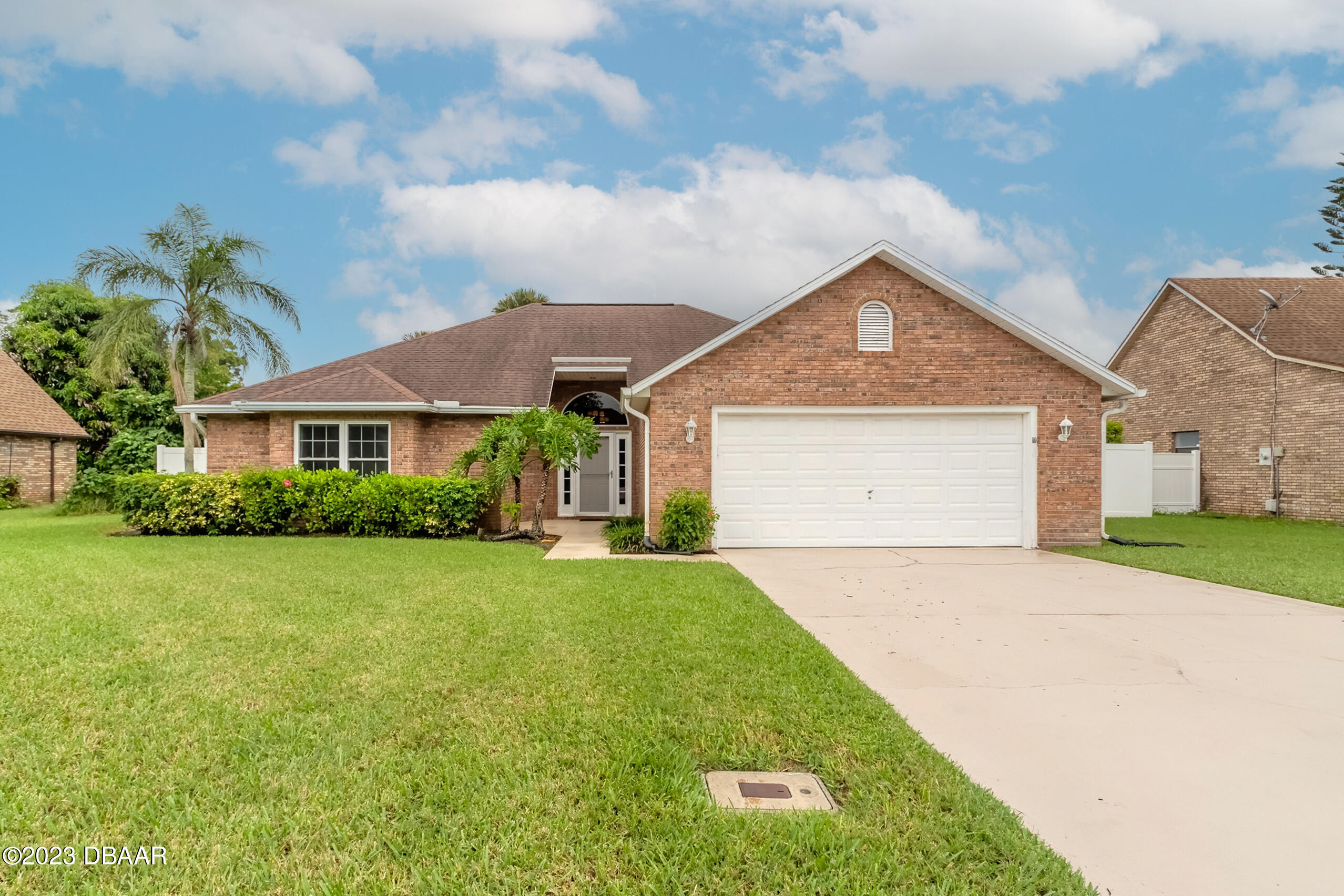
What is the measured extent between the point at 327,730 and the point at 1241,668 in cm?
637

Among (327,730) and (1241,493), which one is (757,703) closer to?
(327,730)

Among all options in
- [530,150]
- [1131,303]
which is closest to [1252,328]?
[1131,303]

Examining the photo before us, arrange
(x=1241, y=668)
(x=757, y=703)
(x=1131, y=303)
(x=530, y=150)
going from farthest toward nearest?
1. (x=1131, y=303)
2. (x=530, y=150)
3. (x=1241, y=668)
4. (x=757, y=703)

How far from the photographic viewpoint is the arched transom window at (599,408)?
16.8 meters

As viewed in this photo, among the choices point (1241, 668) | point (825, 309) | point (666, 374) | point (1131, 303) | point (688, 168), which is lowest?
point (1241, 668)

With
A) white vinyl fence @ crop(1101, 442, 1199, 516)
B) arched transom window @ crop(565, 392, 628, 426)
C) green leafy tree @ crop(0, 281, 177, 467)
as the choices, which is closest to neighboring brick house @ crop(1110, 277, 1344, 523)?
white vinyl fence @ crop(1101, 442, 1199, 516)

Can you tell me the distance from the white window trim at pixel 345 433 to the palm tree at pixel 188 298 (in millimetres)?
4315

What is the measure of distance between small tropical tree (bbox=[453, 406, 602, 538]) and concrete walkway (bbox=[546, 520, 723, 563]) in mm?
747

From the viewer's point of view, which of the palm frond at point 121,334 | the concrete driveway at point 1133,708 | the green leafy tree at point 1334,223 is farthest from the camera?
the green leafy tree at point 1334,223

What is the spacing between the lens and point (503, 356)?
670 inches

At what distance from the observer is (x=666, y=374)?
11.1 meters

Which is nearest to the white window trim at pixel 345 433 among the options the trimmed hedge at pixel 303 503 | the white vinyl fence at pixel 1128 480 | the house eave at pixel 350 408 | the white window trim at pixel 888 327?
the house eave at pixel 350 408

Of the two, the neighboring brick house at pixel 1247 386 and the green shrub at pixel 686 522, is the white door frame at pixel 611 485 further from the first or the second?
the neighboring brick house at pixel 1247 386

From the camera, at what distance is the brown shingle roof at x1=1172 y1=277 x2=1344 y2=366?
1698 cm
